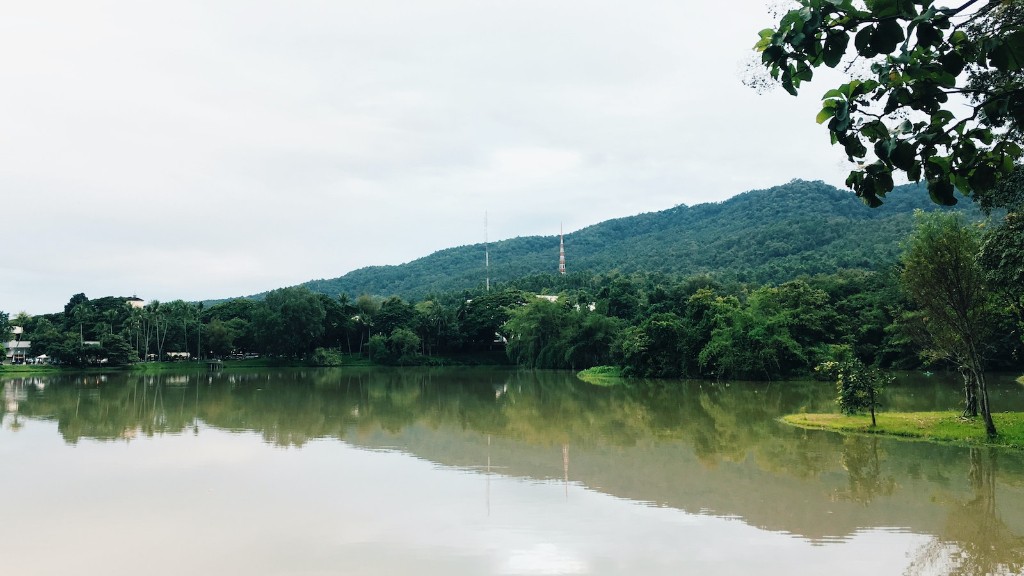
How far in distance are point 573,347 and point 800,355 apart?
17.3 meters

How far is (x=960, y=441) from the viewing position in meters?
13.7

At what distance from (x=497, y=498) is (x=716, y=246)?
258 feet

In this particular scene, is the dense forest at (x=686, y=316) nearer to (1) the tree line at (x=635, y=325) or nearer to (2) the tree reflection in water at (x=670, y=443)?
(1) the tree line at (x=635, y=325)

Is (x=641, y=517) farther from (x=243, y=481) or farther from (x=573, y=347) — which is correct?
(x=573, y=347)

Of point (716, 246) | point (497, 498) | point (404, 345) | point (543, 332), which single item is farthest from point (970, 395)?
point (716, 246)

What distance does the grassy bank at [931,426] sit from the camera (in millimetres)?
13578

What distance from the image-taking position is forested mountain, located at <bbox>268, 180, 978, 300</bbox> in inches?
2653

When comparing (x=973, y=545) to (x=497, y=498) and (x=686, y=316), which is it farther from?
(x=686, y=316)

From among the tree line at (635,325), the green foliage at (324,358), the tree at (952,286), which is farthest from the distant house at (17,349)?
the tree at (952,286)

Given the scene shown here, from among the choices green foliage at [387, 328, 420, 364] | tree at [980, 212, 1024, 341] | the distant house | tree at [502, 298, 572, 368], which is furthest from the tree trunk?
the distant house

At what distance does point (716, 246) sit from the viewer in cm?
8419

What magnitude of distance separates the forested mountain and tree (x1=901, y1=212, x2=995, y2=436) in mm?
36180

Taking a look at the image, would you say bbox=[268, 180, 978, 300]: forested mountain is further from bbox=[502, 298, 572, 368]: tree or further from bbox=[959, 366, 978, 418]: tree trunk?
bbox=[959, 366, 978, 418]: tree trunk

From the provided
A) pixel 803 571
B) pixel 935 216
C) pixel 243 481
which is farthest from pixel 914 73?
pixel 935 216
